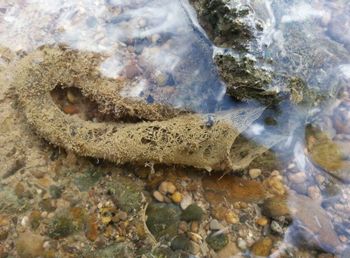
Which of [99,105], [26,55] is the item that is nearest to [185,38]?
[99,105]

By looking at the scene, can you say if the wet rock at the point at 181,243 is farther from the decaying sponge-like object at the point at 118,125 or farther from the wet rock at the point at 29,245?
the wet rock at the point at 29,245

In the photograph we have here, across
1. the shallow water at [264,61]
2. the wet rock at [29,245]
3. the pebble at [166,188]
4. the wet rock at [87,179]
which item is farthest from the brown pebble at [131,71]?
the wet rock at [29,245]

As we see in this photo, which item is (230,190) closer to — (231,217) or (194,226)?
(231,217)

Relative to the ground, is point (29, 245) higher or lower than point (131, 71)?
lower

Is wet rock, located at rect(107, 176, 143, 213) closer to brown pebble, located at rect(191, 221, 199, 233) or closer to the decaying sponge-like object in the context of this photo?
the decaying sponge-like object

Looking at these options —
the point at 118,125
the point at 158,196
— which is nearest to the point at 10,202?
the point at 118,125
